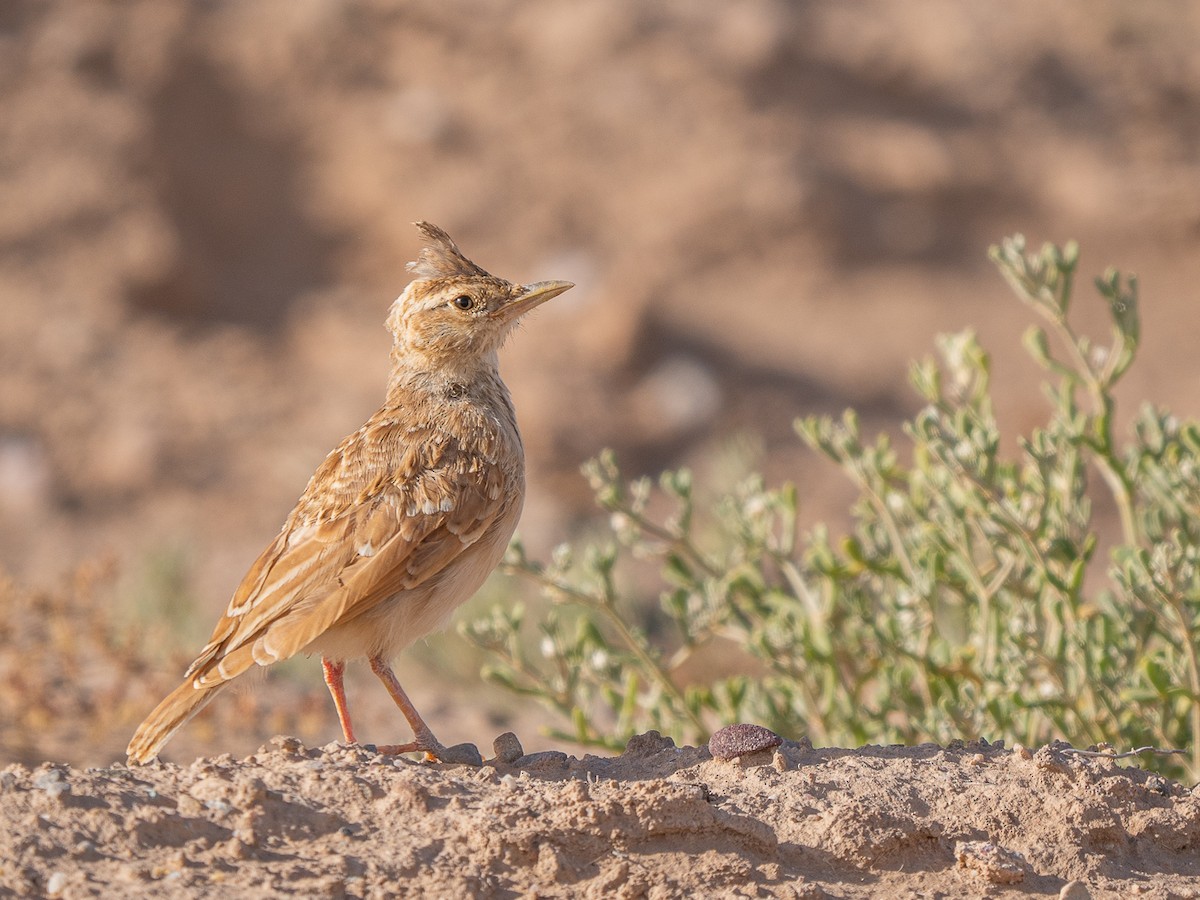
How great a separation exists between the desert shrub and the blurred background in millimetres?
6268

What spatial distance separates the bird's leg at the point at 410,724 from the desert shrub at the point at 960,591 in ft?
2.50

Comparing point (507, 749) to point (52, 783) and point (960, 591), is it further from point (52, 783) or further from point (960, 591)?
point (960, 591)

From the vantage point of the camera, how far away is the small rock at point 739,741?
12.3ft

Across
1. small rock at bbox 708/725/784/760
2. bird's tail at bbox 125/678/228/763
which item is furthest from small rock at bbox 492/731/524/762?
bird's tail at bbox 125/678/228/763

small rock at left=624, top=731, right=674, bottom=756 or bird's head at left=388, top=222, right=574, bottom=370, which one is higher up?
bird's head at left=388, top=222, right=574, bottom=370

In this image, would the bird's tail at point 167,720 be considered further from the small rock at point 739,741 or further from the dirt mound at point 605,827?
the small rock at point 739,741

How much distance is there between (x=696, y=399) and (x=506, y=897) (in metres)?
10.8

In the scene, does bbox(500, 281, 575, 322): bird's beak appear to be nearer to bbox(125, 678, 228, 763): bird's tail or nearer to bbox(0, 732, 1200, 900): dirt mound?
bbox(125, 678, 228, 763): bird's tail

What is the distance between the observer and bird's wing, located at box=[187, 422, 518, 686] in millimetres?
4086

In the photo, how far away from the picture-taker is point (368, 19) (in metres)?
16.2

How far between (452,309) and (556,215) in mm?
10518

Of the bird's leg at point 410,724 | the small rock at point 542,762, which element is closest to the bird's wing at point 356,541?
the bird's leg at point 410,724

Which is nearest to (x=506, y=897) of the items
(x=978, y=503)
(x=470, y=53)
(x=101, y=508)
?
(x=978, y=503)

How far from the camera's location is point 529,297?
16.9 ft
